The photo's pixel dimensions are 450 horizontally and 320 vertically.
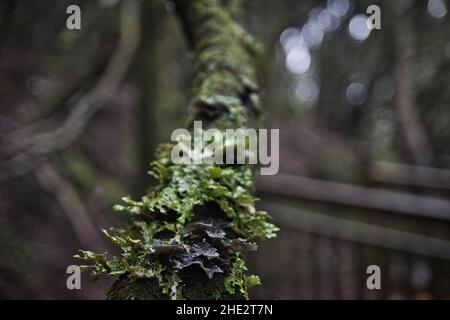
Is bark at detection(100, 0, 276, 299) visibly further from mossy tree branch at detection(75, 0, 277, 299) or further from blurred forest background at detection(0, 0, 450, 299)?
blurred forest background at detection(0, 0, 450, 299)

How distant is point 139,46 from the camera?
12.0ft

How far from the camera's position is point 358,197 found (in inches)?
145

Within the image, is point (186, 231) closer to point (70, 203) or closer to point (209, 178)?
point (209, 178)

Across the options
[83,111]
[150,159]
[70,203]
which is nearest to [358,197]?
[150,159]

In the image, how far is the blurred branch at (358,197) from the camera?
10.3 feet

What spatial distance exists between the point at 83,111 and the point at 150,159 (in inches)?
24.8

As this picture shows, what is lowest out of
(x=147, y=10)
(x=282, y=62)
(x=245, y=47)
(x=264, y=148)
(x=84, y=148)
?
(x=264, y=148)

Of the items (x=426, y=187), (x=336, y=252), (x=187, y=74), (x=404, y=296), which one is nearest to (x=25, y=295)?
(x=336, y=252)

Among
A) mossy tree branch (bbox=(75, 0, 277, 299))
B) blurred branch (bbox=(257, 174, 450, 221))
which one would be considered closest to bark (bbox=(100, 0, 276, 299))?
mossy tree branch (bbox=(75, 0, 277, 299))

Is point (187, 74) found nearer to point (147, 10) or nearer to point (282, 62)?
point (147, 10)

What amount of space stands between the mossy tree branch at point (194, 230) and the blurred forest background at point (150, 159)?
955 millimetres

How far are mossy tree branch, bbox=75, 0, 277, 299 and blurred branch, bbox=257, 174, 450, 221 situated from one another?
233 centimetres

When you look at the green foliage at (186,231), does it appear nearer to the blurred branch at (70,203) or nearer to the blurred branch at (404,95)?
the blurred branch at (70,203)

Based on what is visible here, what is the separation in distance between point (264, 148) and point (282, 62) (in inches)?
329
